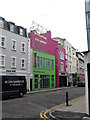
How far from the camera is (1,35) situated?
98.5ft

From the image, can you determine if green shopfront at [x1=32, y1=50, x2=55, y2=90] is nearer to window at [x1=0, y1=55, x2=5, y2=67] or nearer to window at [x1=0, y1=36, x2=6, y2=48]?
window at [x1=0, y1=36, x2=6, y2=48]

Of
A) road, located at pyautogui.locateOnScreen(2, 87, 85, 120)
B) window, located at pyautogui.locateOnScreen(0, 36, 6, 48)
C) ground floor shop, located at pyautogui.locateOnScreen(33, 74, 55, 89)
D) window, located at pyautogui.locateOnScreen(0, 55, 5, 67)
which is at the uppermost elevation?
window, located at pyautogui.locateOnScreen(0, 36, 6, 48)

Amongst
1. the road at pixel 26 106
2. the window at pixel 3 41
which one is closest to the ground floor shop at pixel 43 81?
the window at pixel 3 41

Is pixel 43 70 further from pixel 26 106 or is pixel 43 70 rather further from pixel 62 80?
pixel 26 106

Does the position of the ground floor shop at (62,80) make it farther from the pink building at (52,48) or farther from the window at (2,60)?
the window at (2,60)

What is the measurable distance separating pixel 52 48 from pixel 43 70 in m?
8.28

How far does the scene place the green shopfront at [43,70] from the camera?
3791 centimetres

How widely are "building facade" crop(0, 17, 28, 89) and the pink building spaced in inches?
109

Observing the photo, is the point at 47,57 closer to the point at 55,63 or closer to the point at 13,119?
the point at 55,63

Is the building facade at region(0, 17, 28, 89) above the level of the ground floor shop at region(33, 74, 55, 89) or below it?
above

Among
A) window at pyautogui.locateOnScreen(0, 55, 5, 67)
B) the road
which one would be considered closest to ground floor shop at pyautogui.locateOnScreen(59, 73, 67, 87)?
window at pyautogui.locateOnScreen(0, 55, 5, 67)

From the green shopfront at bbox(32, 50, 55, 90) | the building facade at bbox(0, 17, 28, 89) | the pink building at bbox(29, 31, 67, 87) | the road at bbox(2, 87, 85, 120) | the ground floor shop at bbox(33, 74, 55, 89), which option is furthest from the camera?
the pink building at bbox(29, 31, 67, 87)

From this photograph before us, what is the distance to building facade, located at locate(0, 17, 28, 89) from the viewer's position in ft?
99.8

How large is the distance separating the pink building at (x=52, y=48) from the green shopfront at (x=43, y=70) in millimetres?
1397
